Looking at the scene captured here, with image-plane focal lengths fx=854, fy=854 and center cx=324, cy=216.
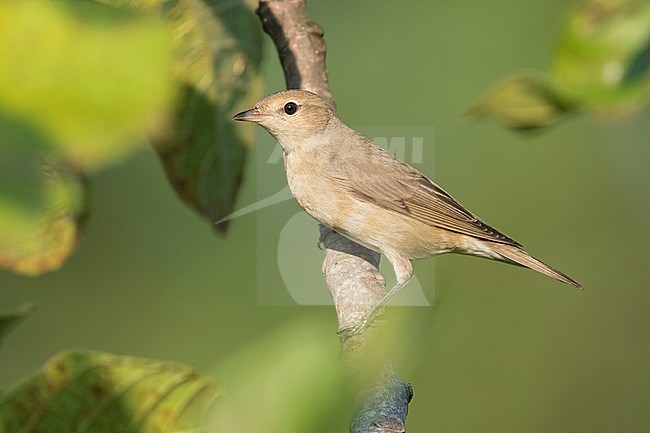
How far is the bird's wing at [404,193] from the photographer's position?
2.88 m

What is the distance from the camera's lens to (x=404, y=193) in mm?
2943

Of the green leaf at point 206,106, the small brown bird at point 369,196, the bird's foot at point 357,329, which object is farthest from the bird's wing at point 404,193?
the bird's foot at point 357,329

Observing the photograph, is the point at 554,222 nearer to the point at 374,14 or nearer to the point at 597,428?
the point at 597,428

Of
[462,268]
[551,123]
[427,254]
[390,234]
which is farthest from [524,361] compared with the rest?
[551,123]

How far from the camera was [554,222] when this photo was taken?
337 centimetres

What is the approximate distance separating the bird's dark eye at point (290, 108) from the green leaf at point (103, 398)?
205cm

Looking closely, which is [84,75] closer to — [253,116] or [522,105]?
[522,105]

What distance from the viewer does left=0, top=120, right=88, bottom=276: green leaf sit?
576 mm

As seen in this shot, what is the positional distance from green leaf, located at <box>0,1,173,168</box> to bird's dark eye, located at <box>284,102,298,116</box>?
6.67 feet

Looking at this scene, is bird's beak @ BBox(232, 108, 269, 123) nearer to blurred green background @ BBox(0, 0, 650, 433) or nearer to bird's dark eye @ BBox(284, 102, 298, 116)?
bird's dark eye @ BBox(284, 102, 298, 116)

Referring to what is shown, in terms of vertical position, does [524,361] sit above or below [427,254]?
below

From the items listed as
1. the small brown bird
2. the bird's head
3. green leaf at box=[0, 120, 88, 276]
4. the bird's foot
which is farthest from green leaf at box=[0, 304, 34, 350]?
the small brown bird

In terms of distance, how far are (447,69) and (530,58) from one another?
0.93 feet

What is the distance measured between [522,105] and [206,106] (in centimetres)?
89
